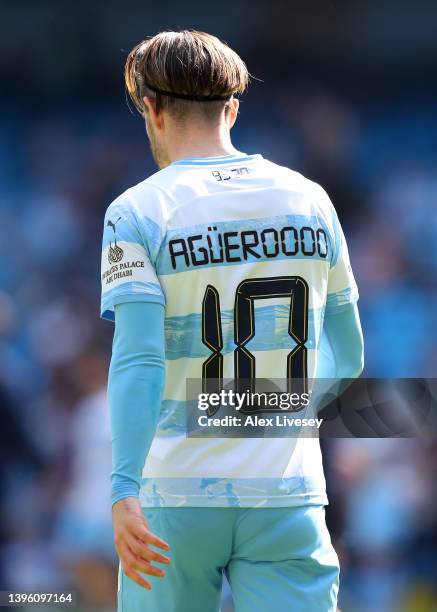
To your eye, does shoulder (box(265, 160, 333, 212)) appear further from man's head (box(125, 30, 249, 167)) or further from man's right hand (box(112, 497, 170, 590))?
man's right hand (box(112, 497, 170, 590))

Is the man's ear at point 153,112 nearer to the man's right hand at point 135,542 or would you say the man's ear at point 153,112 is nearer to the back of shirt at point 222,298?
the back of shirt at point 222,298

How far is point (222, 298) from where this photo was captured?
4.92ft

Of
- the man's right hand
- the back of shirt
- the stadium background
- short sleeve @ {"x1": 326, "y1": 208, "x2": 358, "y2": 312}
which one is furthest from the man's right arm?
the stadium background

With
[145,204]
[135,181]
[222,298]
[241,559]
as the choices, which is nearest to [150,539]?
[241,559]

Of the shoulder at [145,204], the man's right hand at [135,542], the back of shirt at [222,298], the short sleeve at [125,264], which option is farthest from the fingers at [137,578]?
the shoulder at [145,204]

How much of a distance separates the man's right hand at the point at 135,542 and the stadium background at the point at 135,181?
253 cm

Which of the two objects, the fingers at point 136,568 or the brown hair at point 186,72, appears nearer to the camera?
the fingers at point 136,568

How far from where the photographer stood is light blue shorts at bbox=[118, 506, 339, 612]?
1.47 m

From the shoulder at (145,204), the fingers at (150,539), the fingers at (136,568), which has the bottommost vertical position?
the fingers at (136,568)

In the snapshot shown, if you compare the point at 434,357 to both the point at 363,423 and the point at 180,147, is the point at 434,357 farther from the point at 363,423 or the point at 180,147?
the point at 180,147

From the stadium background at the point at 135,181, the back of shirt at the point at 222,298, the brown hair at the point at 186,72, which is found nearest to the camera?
the back of shirt at the point at 222,298

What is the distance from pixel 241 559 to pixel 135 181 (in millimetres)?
3094

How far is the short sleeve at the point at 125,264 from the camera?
1485 mm

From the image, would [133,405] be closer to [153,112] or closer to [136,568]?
[136,568]
